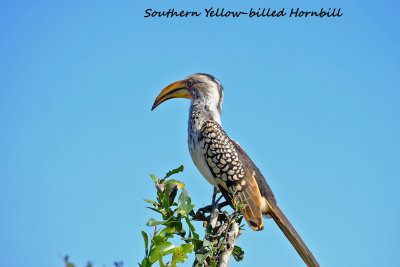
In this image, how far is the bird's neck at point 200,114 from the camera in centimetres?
552

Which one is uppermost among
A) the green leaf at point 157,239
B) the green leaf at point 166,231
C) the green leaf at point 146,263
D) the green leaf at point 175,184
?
the green leaf at point 175,184

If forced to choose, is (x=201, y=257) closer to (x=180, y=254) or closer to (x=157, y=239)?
(x=180, y=254)

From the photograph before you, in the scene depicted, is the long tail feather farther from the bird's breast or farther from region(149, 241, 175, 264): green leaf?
region(149, 241, 175, 264): green leaf

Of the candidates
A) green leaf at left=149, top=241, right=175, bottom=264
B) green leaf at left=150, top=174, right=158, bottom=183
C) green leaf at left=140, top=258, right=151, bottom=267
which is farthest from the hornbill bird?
green leaf at left=140, top=258, right=151, bottom=267

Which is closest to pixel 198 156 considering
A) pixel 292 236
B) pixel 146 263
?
pixel 292 236

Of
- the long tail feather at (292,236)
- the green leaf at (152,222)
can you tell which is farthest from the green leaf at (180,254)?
the long tail feather at (292,236)

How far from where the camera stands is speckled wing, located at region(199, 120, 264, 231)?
4.95 meters

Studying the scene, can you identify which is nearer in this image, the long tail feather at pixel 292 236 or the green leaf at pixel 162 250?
the green leaf at pixel 162 250

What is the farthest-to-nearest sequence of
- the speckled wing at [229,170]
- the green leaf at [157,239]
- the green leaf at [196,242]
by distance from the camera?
the speckled wing at [229,170] < the green leaf at [196,242] < the green leaf at [157,239]

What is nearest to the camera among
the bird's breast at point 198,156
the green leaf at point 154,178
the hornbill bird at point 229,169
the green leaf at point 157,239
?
the green leaf at point 157,239

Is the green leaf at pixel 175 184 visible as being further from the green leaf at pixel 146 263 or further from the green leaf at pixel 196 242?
the green leaf at pixel 146 263

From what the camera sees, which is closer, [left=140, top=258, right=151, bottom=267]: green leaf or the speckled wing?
[left=140, top=258, right=151, bottom=267]: green leaf

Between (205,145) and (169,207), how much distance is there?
185cm

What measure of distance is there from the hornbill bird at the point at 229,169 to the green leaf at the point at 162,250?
179cm
